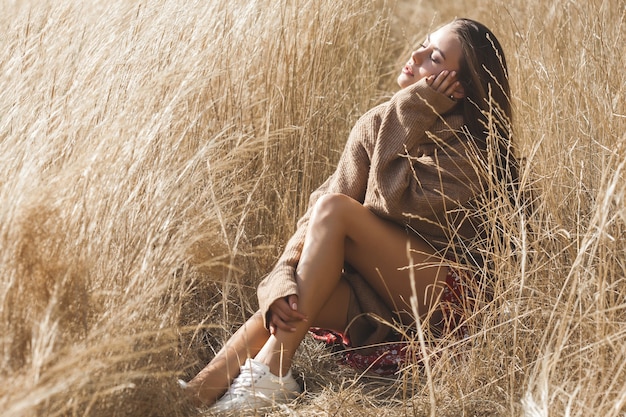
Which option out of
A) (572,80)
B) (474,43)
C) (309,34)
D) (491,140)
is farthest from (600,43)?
(309,34)

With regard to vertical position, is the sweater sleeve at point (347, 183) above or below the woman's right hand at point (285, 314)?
above

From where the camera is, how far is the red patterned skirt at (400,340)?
245 cm

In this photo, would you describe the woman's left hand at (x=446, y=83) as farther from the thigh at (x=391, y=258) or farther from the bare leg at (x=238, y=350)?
the bare leg at (x=238, y=350)

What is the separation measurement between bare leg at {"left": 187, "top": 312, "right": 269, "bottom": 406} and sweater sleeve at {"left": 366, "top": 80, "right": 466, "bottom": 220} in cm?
47

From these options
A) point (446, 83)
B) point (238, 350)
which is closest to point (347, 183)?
point (446, 83)

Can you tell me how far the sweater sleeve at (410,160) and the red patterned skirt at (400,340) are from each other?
213 mm

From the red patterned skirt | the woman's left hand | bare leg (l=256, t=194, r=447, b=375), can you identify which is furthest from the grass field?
the woman's left hand

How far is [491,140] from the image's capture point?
2.39 m

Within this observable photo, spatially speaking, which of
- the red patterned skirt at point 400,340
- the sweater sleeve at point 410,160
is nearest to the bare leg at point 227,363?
the red patterned skirt at point 400,340

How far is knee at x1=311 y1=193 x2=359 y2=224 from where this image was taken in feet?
7.97

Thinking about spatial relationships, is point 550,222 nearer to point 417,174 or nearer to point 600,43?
point 417,174

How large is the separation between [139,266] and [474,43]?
1.19 metres

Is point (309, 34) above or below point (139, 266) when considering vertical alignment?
above

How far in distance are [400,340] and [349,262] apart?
10.8 inches
